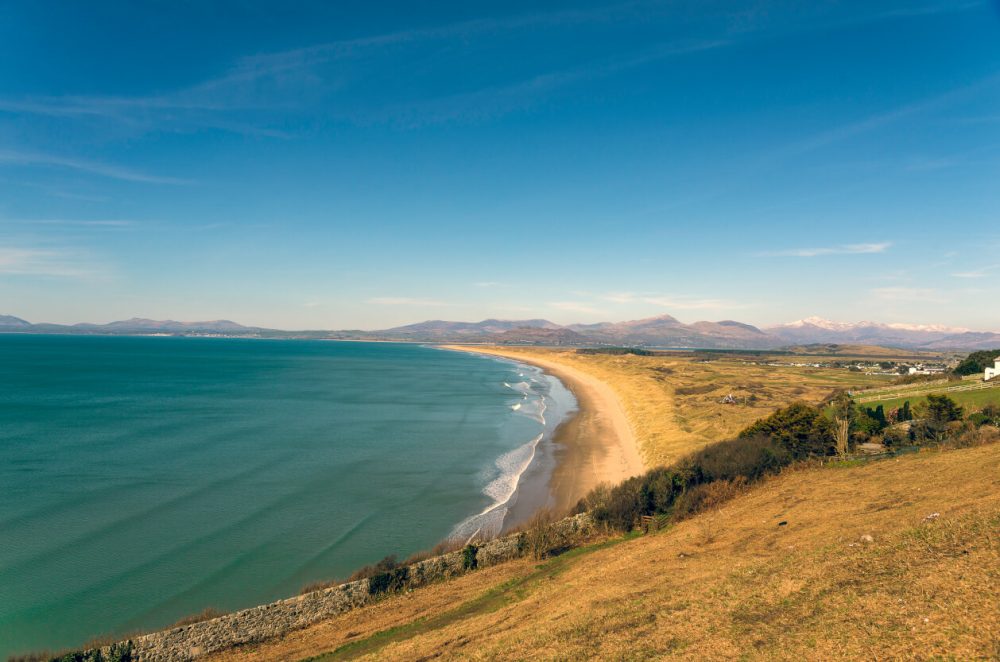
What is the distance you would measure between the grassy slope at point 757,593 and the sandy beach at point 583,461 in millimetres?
11174

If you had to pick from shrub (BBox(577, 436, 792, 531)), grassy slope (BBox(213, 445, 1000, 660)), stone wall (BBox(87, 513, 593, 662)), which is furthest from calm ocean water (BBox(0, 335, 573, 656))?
grassy slope (BBox(213, 445, 1000, 660))

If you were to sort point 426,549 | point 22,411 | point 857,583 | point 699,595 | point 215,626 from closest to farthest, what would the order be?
1. point 857,583
2. point 699,595
3. point 215,626
4. point 426,549
5. point 22,411

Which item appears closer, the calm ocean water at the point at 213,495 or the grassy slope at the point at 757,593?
the grassy slope at the point at 757,593

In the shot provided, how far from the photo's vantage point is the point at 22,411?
6381cm

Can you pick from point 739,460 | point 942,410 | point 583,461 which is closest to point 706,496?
point 739,460

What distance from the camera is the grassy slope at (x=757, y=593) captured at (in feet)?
36.4

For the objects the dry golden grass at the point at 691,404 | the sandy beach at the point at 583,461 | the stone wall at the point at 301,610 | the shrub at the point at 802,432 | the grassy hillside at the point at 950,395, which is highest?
the grassy hillside at the point at 950,395

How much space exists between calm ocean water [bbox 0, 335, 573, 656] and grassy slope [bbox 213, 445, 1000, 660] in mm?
8035

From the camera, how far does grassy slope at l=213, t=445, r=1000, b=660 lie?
1109cm

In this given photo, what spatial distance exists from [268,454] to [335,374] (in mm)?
87906

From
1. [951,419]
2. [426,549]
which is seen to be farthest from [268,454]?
[951,419]

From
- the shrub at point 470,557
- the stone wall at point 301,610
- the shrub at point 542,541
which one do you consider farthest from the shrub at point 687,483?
the shrub at point 470,557

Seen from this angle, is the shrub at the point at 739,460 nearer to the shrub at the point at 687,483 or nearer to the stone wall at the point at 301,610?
the shrub at the point at 687,483

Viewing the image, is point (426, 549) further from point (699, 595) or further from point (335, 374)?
point (335, 374)
